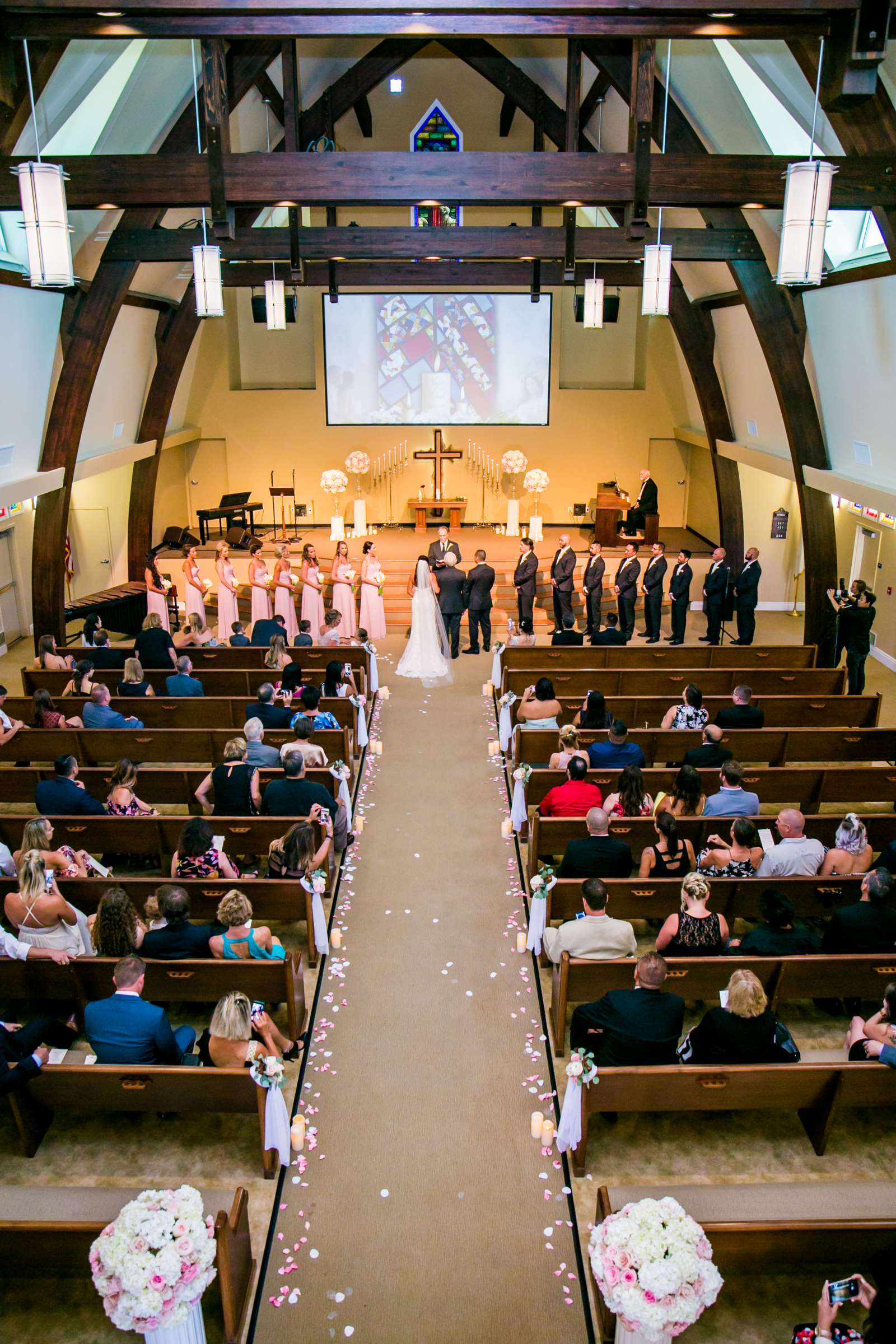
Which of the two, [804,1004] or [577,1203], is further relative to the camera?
[804,1004]

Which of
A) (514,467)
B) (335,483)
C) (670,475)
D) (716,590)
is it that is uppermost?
(514,467)

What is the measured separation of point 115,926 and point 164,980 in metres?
0.41

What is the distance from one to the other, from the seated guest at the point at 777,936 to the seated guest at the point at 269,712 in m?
4.08

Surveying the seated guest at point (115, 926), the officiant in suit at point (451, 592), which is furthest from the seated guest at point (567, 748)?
the officiant in suit at point (451, 592)

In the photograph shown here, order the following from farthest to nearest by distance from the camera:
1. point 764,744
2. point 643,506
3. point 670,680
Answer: point 643,506 < point 670,680 < point 764,744

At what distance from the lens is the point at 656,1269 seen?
317 cm

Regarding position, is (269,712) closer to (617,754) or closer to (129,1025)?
(617,754)

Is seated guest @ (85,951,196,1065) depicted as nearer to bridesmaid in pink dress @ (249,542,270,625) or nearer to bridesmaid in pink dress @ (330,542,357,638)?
bridesmaid in pink dress @ (330,542,357,638)

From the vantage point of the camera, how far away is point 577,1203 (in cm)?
434

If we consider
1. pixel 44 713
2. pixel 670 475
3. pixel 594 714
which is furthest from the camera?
pixel 670 475

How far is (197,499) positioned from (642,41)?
1354 cm

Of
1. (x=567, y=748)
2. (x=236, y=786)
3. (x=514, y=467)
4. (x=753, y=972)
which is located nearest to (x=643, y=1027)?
(x=753, y=972)

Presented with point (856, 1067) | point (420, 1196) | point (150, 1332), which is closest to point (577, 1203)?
point (420, 1196)

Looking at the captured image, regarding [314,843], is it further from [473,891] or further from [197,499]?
[197,499]
